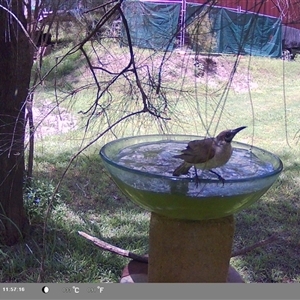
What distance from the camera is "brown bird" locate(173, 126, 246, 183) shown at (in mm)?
1335

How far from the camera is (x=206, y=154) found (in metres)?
1.32

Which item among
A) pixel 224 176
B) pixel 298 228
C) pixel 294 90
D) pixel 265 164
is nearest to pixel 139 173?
pixel 224 176

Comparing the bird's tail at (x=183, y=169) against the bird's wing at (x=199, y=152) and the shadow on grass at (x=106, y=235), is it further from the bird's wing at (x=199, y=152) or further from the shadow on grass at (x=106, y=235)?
the shadow on grass at (x=106, y=235)

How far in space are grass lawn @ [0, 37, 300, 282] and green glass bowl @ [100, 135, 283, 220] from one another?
284 mm

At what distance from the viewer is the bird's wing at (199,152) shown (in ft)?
4.35

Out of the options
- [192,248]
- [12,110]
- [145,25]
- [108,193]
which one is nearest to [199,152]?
[192,248]

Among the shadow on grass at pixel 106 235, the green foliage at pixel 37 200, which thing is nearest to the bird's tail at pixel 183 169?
the shadow on grass at pixel 106 235

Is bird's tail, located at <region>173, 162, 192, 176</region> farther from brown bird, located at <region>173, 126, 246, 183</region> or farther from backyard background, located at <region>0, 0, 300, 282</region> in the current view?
backyard background, located at <region>0, 0, 300, 282</region>

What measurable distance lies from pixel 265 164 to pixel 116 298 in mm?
627

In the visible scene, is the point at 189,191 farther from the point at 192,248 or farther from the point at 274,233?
the point at 274,233

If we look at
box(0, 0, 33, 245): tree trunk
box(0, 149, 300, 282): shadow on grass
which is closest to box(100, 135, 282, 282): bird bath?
box(0, 149, 300, 282): shadow on grass

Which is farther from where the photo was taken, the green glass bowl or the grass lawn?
the grass lawn

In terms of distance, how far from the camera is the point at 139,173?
4.43ft

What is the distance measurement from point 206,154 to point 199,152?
1.1 inches
